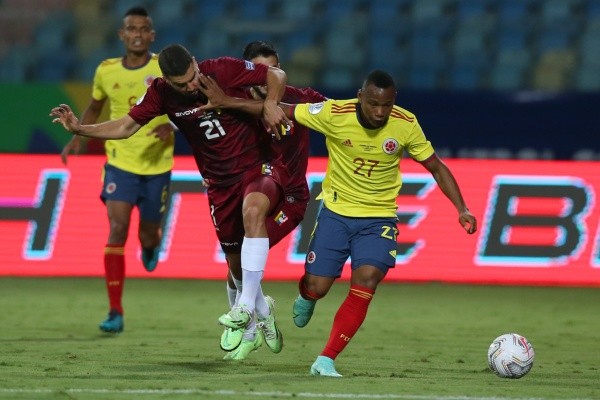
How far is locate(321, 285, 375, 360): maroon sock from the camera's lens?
7324 mm

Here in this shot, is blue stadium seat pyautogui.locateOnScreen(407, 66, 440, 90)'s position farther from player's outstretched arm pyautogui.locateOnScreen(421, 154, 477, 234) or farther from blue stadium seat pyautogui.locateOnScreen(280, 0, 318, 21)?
player's outstretched arm pyautogui.locateOnScreen(421, 154, 477, 234)

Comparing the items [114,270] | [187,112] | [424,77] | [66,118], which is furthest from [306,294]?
[424,77]

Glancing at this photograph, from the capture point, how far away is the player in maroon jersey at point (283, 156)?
7.68 meters

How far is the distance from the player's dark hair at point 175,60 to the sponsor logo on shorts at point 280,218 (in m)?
1.24

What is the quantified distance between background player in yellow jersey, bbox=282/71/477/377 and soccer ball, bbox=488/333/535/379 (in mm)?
777

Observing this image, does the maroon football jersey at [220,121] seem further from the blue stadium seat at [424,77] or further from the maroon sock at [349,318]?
the blue stadium seat at [424,77]

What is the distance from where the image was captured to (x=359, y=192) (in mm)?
7723

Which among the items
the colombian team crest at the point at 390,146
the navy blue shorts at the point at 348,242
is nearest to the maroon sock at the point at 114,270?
the navy blue shorts at the point at 348,242

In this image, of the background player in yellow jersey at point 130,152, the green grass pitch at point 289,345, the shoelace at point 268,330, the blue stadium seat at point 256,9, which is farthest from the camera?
the blue stadium seat at point 256,9

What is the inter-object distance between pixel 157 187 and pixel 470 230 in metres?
3.59

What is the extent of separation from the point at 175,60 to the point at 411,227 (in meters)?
6.35

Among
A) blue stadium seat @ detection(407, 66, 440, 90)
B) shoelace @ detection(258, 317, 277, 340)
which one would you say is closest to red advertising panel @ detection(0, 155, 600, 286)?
blue stadium seat @ detection(407, 66, 440, 90)

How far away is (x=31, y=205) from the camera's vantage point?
1337 centimetres

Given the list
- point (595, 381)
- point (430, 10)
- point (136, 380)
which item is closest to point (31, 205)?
point (430, 10)
